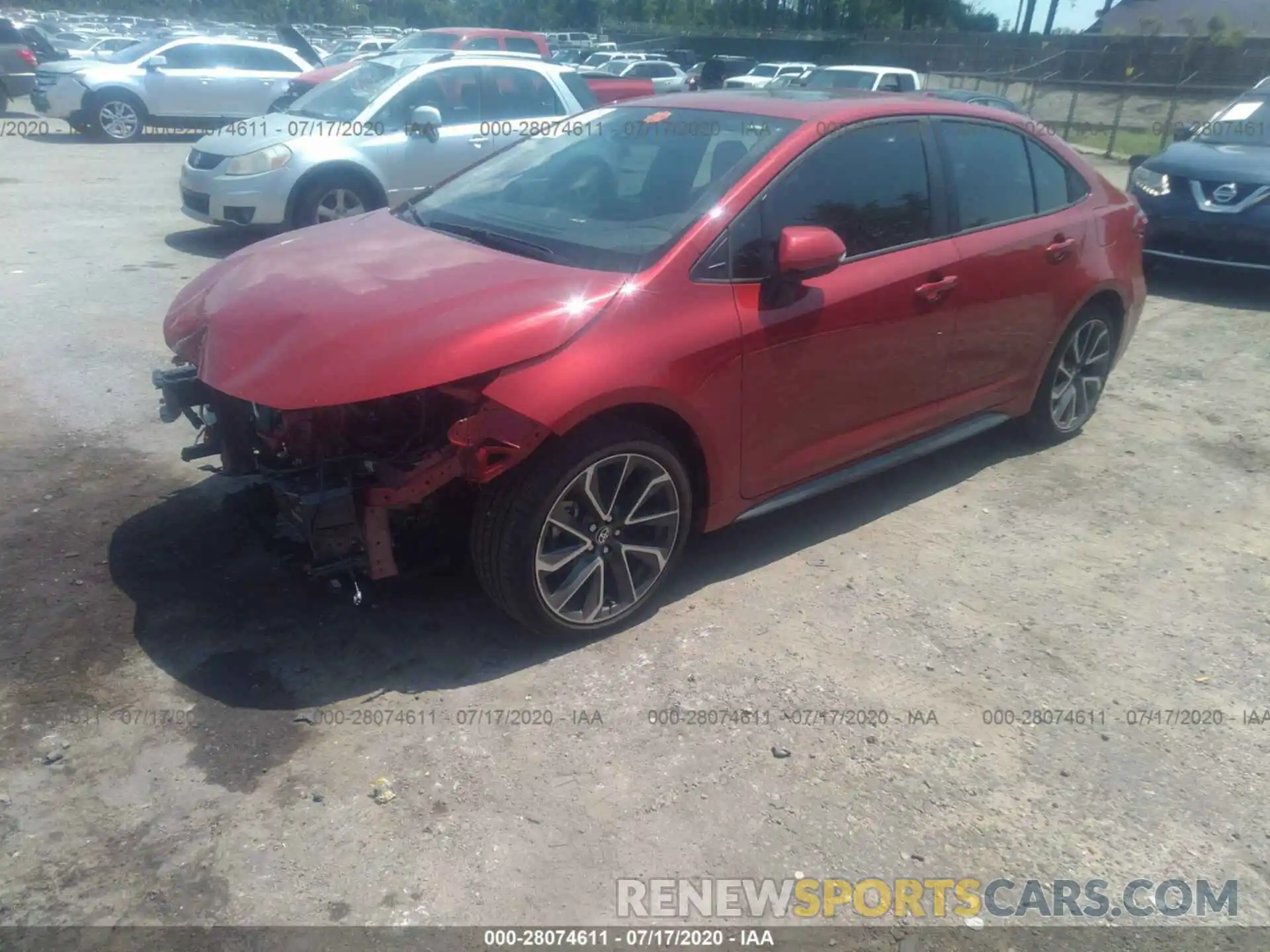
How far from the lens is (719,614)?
3.87m

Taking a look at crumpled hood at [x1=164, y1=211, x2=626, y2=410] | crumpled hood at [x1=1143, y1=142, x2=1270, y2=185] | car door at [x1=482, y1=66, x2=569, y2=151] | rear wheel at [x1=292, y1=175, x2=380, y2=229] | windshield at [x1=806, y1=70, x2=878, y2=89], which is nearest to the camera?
crumpled hood at [x1=164, y1=211, x2=626, y2=410]

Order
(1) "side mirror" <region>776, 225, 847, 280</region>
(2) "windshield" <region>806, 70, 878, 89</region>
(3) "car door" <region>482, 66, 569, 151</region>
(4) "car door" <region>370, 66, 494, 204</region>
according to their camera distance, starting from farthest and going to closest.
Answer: (2) "windshield" <region>806, 70, 878, 89</region>
(3) "car door" <region>482, 66, 569, 151</region>
(4) "car door" <region>370, 66, 494, 204</region>
(1) "side mirror" <region>776, 225, 847, 280</region>

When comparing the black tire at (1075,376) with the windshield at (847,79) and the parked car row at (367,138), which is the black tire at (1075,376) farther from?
the windshield at (847,79)

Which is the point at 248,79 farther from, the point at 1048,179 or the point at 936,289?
the point at 936,289

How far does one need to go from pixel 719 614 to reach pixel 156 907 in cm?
208

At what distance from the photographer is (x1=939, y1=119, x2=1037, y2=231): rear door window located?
4531 mm

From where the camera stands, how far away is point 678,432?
3666 millimetres

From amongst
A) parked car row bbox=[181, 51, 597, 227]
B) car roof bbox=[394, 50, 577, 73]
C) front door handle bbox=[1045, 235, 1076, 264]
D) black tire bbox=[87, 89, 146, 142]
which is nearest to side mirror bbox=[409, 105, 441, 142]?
parked car row bbox=[181, 51, 597, 227]

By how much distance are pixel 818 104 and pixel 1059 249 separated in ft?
4.91

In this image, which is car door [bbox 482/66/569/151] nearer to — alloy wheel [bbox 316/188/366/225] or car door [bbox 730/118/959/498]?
alloy wheel [bbox 316/188/366/225]

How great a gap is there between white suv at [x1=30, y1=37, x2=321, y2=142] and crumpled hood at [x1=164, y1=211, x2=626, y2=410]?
1519 cm

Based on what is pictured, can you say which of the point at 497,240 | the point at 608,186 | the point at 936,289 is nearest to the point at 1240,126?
the point at 936,289

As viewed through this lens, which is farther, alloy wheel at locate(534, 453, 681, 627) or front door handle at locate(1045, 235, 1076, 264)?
front door handle at locate(1045, 235, 1076, 264)

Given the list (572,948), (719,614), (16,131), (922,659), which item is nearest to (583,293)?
(719,614)
